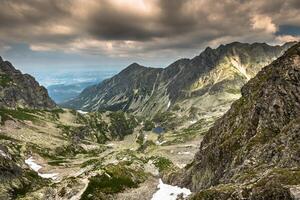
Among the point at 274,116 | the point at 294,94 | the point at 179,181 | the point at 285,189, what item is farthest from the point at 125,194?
the point at 285,189

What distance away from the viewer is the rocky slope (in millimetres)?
66562

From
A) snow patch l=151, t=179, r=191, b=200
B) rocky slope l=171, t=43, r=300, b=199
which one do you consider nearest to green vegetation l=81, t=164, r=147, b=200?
snow patch l=151, t=179, r=191, b=200

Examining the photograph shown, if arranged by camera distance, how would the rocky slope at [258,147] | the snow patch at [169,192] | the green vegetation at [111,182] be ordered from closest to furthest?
the rocky slope at [258,147]
the green vegetation at [111,182]
the snow patch at [169,192]

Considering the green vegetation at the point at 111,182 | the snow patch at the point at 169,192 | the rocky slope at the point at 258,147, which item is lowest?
the snow patch at the point at 169,192

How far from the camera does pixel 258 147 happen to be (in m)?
101

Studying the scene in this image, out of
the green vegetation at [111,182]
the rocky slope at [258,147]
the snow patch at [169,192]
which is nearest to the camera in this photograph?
the rocky slope at [258,147]

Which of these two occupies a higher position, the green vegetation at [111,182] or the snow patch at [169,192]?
the green vegetation at [111,182]

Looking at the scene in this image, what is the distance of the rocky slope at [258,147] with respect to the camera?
66562 mm

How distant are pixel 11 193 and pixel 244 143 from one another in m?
94.9

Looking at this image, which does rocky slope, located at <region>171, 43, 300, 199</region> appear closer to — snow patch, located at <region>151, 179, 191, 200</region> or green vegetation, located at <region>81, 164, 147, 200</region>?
snow patch, located at <region>151, 179, 191, 200</region>

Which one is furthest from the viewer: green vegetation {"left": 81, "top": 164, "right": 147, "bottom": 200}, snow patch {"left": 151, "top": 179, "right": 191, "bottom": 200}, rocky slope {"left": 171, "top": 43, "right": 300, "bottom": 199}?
snow patch {"left": 151, "top": 179, "right": 191, "bottom": 200}

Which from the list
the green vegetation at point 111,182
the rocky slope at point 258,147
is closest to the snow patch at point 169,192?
the rocky slope at point 258,147

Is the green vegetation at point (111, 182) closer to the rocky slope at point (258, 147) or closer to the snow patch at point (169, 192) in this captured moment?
the snow patch at point (169, 192)

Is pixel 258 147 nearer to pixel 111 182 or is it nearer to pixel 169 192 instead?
pixel 169 192
